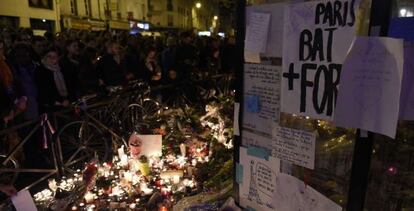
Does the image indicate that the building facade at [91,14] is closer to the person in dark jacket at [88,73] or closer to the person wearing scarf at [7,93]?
the person in dark jacket at [88,73]

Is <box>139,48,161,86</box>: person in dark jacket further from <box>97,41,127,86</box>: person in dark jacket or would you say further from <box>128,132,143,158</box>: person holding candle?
<box>128,132,143,158</box>: person holding candle

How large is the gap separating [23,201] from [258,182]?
2479mm

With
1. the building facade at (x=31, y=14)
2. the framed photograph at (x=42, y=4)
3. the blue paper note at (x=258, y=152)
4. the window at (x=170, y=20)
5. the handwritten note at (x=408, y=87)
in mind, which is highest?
the window at (x=170, y=20)

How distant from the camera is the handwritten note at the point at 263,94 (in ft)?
8.84

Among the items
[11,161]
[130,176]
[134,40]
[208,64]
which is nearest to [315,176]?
[130,176]

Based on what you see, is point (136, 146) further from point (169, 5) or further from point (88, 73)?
point (169, 5)

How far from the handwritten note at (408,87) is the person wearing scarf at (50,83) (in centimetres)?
529

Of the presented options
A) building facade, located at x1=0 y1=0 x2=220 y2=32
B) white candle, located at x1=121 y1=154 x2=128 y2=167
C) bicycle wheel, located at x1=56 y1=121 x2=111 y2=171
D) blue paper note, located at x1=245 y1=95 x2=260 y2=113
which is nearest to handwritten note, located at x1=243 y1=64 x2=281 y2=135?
blue paper note, located at x1=245 y1=95 x2=260 y2=113

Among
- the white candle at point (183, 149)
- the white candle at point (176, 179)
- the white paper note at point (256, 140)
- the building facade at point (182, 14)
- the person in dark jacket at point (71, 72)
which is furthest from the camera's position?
the building facade at point (182, 14)

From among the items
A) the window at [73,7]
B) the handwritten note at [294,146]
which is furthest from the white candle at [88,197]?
the window at [73,7]

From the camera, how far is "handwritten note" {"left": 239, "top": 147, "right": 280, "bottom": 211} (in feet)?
9.59

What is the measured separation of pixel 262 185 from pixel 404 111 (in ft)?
4.47

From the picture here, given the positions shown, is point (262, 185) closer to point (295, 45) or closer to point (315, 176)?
point (315, 176)

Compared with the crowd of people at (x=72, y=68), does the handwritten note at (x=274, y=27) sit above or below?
above
